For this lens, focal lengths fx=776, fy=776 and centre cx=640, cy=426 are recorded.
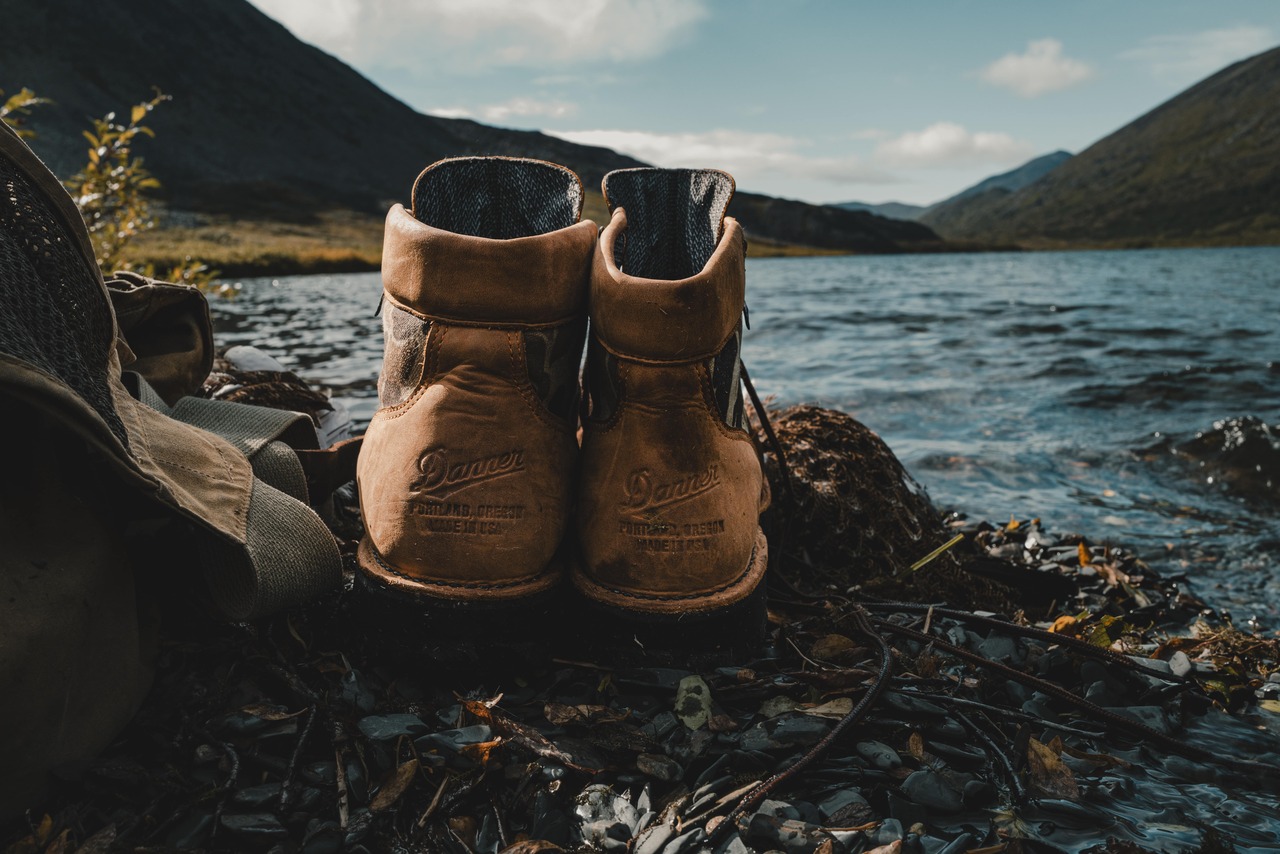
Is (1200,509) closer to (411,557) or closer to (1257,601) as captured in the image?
(1257,601)

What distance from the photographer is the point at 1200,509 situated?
5.88 meters

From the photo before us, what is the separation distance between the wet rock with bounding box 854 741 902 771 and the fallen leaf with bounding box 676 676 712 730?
1.30ft

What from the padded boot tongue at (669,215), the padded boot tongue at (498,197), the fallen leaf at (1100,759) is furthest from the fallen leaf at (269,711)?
the fallen leaf at (1100,759)

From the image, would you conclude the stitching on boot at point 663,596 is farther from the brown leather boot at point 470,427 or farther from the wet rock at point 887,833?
the wet rock at point 887,833

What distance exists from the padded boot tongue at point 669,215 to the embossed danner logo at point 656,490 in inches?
37.0

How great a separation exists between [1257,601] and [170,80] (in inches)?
7830

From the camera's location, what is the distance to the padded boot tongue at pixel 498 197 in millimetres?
2695

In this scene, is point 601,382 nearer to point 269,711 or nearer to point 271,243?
point 269,711

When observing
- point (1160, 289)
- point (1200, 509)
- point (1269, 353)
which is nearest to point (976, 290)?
point (1160, 289)

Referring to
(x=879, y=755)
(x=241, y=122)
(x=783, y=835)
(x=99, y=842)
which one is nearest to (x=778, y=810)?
(x=783, y=835)

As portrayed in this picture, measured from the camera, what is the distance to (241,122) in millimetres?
160500

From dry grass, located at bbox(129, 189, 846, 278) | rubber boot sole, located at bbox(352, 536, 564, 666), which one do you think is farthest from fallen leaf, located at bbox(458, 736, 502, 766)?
dry grass, located at bbox(129, 189, 846, 278)

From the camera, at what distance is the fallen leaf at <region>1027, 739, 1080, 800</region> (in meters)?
1.87

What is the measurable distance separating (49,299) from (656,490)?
1.60m
